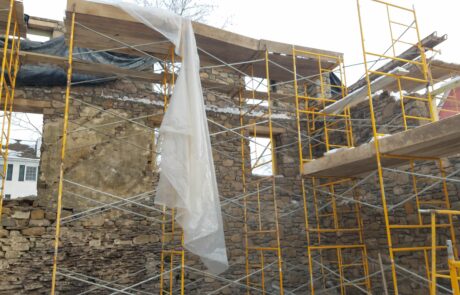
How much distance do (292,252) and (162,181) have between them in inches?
175

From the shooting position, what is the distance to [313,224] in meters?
7.68

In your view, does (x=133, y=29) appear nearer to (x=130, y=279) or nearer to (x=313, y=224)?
(x=130, y=279)

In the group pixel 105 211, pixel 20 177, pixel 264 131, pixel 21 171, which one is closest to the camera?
pixel 105 211

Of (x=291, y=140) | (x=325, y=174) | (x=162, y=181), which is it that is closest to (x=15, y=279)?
(x=162, y=181)

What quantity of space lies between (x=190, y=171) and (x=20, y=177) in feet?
65.1

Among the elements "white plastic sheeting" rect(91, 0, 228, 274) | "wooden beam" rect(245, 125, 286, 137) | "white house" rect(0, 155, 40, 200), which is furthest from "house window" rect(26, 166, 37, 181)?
"white plastic sheeting" rect(91, 0, 228, 274)

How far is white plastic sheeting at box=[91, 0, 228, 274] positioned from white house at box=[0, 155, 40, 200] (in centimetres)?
1791

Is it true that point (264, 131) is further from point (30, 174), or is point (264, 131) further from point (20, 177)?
point (30, 174)

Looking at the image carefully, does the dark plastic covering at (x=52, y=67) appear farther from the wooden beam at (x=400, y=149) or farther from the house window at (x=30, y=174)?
the house window at (x=30, y=174)

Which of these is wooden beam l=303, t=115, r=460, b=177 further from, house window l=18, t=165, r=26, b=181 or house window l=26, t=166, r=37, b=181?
house window l=26, t=166, r=37, b=181

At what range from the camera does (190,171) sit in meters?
3.91

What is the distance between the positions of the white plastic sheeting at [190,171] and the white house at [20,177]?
1791 cm

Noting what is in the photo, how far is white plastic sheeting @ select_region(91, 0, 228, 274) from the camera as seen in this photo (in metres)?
3.76

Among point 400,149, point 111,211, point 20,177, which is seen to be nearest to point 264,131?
point 111,211
